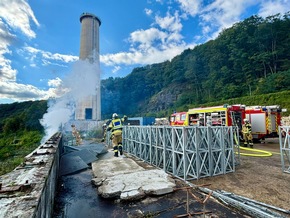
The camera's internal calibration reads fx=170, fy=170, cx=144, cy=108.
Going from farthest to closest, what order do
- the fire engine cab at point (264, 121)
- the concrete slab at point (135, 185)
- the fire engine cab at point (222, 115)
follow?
the fire engine cab at point (264, 121) → the fire engine cab at point (222, 115) → the concrete slab at point (135, 185)

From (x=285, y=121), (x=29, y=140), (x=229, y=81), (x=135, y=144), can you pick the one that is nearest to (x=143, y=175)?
(x=135, y=144)

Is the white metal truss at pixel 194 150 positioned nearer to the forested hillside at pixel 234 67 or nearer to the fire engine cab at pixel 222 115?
the fire engine cab at pixel 222 115

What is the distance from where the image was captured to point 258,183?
179 inches

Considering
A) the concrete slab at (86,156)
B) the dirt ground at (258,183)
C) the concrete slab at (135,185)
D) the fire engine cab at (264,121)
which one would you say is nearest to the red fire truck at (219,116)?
the fire engine cab at (264,121)

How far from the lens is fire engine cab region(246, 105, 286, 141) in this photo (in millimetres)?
11945

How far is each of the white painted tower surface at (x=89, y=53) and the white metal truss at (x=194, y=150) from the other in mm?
25046

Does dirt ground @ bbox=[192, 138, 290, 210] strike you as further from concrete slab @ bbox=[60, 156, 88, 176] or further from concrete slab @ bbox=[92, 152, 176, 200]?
concrete slab @ bbox=[60, 156, 88, 176]

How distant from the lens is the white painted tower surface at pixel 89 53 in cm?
2925

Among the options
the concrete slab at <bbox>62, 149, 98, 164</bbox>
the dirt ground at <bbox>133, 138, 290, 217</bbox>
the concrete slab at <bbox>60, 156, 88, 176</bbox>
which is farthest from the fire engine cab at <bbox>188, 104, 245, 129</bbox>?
the concrete slab at <bbox>60, 156, 88, 176</bbox>

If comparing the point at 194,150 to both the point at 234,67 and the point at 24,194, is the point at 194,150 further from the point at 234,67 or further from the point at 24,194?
the point at 234,67

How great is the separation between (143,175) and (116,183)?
80cm

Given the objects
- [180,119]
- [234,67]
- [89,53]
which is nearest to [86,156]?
[180,119]

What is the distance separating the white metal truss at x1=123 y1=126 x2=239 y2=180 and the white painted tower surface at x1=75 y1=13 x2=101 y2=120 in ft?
82.2

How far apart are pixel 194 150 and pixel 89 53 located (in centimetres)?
2856
